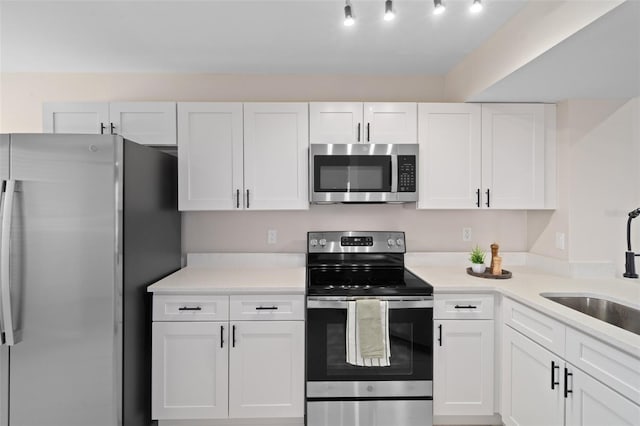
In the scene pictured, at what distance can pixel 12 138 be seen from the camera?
6.27ft

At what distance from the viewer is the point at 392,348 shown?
2.21 meters

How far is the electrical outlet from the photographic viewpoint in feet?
9.53

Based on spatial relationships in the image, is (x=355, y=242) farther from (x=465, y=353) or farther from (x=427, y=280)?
(x=465, y=353)

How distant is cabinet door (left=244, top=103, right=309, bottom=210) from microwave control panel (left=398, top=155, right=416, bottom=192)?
25.5 inches

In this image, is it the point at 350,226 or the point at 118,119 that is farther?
the point at 350,226

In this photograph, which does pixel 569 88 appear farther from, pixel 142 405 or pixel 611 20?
pixel 142 405

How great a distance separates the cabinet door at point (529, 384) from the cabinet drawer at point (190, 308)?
5.51 feet

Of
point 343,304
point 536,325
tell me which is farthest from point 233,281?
point 536,325

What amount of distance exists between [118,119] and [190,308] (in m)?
1.44

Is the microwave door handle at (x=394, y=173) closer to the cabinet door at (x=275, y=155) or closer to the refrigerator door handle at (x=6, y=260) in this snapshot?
the cabinet door at (x=275, y=155)

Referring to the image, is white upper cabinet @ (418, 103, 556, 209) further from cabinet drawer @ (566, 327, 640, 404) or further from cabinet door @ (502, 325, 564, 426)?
cabinet drawer @ (566, 327, 640, 404)

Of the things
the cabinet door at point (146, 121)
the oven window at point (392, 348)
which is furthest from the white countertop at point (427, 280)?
the cabinet door at point (146, 121)

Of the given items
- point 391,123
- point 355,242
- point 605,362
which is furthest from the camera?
point 355,242

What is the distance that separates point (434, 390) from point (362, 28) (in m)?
2.21
